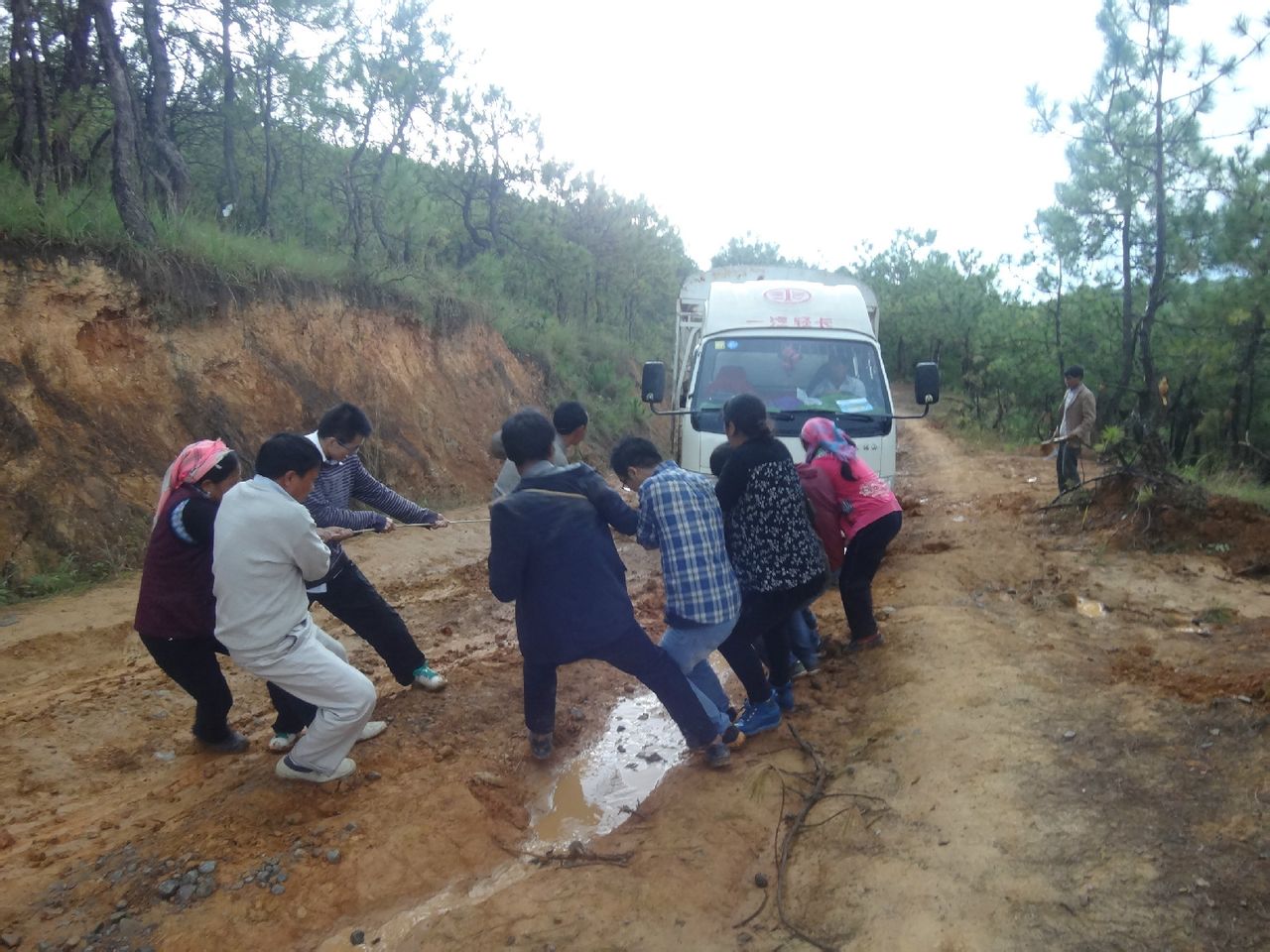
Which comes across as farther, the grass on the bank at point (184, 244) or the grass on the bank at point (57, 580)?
the grass on the bank at point (184, 244)

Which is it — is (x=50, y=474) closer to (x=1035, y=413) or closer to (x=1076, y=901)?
(x=1076, y=901)

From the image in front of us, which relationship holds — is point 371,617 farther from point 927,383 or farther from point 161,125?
point 161,125

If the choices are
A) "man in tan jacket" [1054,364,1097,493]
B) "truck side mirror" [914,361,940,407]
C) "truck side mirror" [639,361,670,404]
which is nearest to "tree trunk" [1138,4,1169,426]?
"man in tan jacket" [1054,364,1097,493]

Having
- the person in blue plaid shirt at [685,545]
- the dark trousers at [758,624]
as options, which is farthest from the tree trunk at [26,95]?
the dark trousers at [758,624]

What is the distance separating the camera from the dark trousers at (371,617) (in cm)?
454

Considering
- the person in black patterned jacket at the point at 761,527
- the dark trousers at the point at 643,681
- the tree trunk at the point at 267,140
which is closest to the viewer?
the dark trousers at the point at 643,681

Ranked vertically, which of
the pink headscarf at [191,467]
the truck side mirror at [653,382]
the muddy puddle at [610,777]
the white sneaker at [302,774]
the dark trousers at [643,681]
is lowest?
the muddy puddle at [610,777]

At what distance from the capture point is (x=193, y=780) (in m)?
4.06

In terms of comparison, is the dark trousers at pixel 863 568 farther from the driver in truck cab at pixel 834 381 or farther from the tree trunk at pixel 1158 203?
the tree trunk at pixel 1158 203

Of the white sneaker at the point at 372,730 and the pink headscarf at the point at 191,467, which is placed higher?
the pink headscarf at the point at 191,467

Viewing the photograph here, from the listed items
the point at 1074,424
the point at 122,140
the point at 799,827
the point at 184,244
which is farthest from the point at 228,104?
the point at 799,827

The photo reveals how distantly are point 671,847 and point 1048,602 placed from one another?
3759 millimetres

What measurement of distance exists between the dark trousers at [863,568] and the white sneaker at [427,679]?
2440 mm

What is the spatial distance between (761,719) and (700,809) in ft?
2.47
